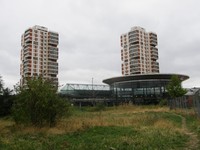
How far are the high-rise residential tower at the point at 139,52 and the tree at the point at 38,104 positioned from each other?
124 meters

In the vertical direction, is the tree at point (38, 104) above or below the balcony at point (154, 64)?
below

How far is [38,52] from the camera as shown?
5172 inches

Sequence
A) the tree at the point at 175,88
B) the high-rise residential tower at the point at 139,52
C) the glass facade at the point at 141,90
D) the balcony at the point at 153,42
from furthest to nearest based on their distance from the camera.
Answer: the balcony at the point at 153,42 < the high-rise residential tower at the point at 139,52 < the glass facade at the point at 141,90 < the tree at the point at 175,88

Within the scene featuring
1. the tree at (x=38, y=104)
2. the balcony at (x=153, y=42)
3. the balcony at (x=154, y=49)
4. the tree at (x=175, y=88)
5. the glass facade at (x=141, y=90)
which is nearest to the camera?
the tree at (x=38, y=104)

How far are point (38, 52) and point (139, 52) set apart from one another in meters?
51.9

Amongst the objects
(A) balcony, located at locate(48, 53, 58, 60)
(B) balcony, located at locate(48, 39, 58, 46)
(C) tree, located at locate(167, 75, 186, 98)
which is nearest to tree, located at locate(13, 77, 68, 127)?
(C) tree, located at locate(167, 75, 186, 98)

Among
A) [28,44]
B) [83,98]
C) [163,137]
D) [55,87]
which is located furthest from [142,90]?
[163,137]

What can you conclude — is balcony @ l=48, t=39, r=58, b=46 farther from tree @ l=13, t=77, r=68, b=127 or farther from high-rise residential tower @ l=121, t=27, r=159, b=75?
tree @ l=13, t=77, r=68, b=127

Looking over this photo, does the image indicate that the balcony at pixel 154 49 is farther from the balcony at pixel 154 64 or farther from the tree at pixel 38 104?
the tree at pixel 38 104

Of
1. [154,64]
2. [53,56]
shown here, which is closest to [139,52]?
[154,64]

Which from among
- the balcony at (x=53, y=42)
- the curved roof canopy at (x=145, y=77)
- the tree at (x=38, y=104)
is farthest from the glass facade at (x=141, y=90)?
the tree at (x=38, y=104)

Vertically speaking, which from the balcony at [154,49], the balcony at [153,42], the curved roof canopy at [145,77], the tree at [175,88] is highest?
the balcony at [153,42]

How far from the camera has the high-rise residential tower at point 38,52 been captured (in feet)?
420

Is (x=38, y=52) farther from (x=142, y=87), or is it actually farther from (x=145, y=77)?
(x=145, y=77)
